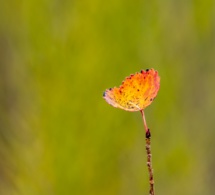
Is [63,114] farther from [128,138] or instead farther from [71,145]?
[128,138]

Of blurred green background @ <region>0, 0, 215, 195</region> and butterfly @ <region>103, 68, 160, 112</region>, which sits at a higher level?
blurred green background @ <region>0, 0, 215, 195</region>

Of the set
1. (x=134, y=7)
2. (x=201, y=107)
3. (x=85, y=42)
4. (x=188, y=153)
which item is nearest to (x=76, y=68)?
(x=85, y=42)

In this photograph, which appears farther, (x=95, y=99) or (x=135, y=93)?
(x=95, y=99)

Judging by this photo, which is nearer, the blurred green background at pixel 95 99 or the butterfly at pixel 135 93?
the butterfly at pixel 135 93

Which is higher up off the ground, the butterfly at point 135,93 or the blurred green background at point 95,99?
the blurred green background at point 95,99

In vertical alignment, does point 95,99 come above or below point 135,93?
above
